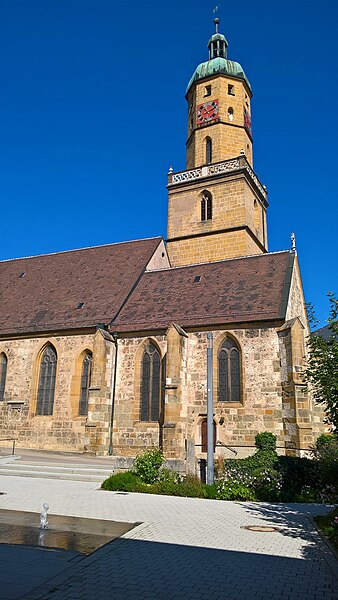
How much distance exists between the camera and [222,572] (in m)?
6.27

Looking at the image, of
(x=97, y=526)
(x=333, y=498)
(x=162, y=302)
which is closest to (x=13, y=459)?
(x=162, y=302)

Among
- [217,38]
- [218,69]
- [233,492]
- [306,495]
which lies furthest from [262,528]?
[217,38]

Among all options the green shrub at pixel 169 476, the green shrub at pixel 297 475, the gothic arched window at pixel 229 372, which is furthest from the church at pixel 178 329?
the green shrub at pixel 297 475

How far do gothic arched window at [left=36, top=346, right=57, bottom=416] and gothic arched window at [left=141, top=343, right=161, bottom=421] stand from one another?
4.88m

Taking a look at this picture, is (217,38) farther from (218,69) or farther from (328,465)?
(328,465)

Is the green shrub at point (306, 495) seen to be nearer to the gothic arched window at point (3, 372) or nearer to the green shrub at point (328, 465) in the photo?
the green shrub at point (328, 465)

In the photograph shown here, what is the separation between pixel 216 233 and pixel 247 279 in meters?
6.48

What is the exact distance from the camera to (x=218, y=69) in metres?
31.2

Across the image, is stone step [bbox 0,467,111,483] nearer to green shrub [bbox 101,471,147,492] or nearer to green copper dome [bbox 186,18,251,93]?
green shrub [bbox 101,471,147,492]

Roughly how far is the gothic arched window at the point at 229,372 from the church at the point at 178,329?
4 cm

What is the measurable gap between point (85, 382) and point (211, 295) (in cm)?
740

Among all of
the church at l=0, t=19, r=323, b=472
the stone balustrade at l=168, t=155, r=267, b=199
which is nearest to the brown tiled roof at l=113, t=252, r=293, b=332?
the church at l=0, t=19, r=323, b=472

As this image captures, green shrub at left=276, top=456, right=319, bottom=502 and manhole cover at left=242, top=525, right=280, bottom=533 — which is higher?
green shrub at left=276, top=456, right=319, bottom=502

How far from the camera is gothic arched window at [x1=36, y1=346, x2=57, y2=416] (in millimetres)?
23031
